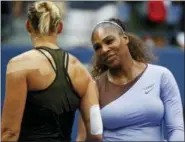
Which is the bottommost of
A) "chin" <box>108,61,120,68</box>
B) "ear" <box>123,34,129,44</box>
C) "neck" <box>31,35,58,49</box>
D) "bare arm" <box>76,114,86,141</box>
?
"bare arm" <box>76,114,86,141</box>

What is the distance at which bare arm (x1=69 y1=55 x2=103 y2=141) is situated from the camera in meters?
4.05

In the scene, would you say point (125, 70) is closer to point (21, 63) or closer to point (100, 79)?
point (100, 79)

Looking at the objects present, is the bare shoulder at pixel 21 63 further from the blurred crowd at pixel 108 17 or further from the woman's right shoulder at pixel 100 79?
the blurred crowd at pixel 108 17

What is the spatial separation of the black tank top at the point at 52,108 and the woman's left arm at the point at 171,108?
715 millimetres

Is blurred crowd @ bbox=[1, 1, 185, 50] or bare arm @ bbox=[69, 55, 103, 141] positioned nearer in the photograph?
bare arm @ bbox=[69, 55, 103, 141]

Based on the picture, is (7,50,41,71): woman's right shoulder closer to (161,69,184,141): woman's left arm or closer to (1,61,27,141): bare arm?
(1,61,27,141): bare arm

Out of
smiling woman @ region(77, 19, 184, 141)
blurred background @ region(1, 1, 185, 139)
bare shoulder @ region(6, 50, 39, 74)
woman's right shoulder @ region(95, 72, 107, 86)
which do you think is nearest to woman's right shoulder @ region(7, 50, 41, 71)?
bare shoulder @ region(6, 50, 39, 74)

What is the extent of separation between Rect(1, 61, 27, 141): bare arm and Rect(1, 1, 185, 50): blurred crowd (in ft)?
17.2

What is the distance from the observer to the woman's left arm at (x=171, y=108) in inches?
175

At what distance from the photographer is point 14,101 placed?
3.81 metres

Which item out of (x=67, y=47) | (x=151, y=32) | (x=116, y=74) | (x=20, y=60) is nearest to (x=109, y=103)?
(x=116, y=74)

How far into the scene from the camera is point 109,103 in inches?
175

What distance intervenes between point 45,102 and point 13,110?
19 centimetres

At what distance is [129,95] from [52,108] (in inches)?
28.1
